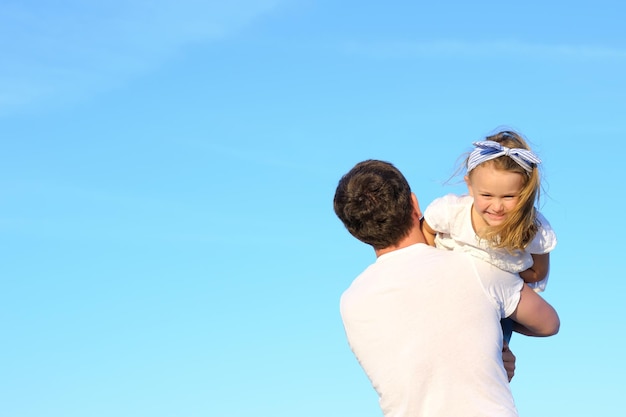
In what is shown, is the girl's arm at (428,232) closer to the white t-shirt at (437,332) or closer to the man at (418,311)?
the man at (418,311)

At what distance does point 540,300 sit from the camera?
5.07 meters

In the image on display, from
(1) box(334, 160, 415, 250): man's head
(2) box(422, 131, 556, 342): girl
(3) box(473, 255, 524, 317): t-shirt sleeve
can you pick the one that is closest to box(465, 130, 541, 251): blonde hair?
(2) box(422, 131, 556, 342): girl

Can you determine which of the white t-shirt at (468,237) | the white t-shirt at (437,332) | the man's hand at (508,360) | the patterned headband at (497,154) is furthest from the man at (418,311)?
the patterned headband at (497,154)

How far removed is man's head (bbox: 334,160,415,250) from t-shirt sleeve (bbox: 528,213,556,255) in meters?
0.89

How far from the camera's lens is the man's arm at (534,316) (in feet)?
16.2

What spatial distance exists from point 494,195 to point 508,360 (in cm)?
114

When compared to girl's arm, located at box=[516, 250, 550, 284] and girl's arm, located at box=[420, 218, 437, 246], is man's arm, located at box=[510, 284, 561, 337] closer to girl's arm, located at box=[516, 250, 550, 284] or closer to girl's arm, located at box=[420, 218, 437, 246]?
girl's arm, located at box=[516, 250, 550, 284]

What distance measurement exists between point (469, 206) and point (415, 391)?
1451 mm

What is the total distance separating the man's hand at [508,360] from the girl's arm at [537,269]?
0.53 metres

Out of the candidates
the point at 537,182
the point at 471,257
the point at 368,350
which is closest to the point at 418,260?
the point at 471,257

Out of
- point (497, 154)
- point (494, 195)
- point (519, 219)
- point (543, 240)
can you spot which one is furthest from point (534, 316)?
point (497, 154)

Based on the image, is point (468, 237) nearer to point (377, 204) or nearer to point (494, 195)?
point (494, 195)

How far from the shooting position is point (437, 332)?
14.8 ft

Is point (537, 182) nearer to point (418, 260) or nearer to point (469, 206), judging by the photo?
point (469, 206)
